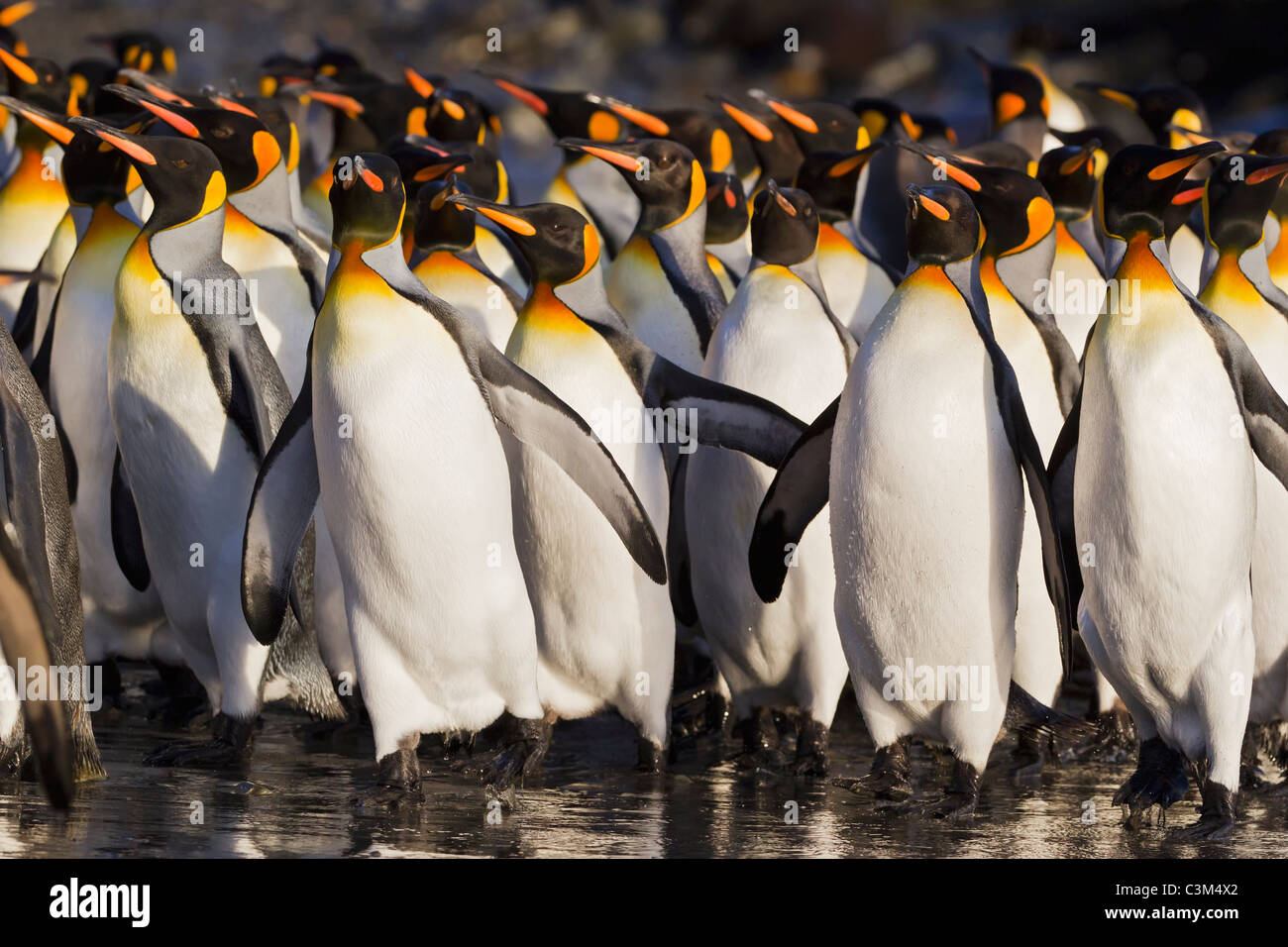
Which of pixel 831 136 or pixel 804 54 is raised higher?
pixel 804 54

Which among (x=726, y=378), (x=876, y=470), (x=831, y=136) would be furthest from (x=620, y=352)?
(x=831, y=136)

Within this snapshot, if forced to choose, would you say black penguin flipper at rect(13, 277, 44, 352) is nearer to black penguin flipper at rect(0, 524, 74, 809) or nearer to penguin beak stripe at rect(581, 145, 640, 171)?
penguin beak stripe at rect(581, 145, 640, 171)

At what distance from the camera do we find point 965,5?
2767 centimetres

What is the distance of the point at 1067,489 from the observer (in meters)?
4.63

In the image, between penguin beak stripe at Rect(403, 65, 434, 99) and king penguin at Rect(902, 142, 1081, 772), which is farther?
penguin beak stripe at Rect(403, 65, 434, 99)

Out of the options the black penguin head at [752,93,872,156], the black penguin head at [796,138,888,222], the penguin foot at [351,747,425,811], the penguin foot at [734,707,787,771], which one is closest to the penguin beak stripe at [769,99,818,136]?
the black penguin head at [752,93,872,156]

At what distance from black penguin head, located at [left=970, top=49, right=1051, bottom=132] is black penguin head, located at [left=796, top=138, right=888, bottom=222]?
8.41 ft

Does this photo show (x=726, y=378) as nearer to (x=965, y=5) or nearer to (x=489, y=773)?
(x=489, y=773)

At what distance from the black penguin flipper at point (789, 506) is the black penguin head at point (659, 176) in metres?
1.07

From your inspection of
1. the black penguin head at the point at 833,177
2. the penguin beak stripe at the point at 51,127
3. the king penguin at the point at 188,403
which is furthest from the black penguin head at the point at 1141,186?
the penguin beak stripe at the point at 51,127

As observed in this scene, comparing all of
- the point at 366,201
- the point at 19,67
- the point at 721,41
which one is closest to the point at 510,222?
the point at 366,201

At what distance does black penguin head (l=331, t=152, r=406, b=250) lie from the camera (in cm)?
449
